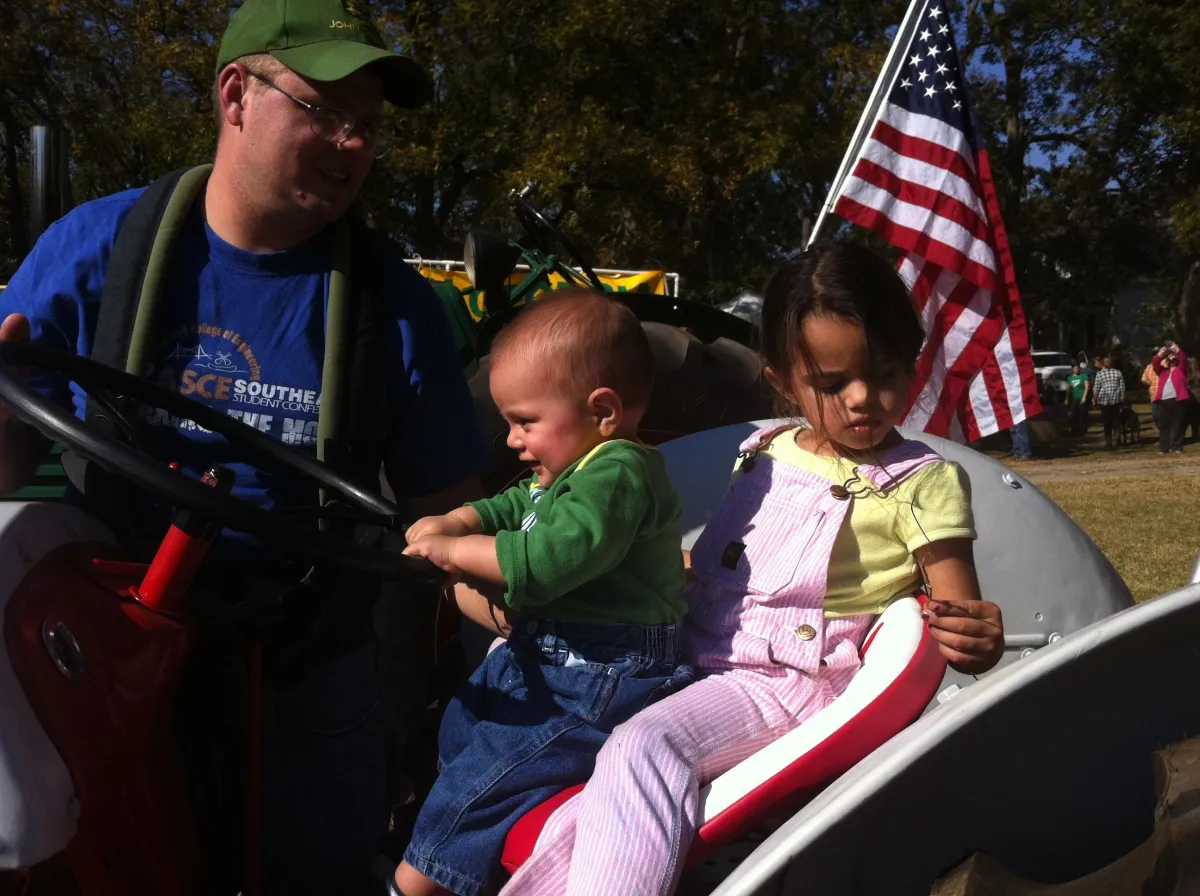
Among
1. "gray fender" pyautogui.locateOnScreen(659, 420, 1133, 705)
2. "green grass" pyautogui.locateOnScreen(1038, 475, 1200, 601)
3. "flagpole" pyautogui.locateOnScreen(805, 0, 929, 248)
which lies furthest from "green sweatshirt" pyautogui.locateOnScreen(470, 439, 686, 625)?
"green grass" pyautogui.locateOnScreen(1038, 475, 1200, 601)

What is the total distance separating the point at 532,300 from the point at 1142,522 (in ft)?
22.2

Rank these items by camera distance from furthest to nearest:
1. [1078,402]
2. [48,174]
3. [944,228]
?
[1078,402] < [944,228] < [48,174]

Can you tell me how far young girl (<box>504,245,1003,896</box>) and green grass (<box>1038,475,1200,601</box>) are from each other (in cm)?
380

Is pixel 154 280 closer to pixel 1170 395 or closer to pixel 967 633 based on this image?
pixel 967 633

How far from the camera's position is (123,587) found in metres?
1.52

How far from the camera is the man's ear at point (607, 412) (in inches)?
72.3

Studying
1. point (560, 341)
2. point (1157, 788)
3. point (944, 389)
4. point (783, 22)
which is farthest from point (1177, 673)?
point (783, 22)

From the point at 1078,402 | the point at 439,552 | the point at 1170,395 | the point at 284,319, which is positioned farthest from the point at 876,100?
the point at 1078,402

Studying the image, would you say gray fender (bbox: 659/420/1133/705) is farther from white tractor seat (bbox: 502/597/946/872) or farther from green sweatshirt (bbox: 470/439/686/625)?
white tractor seat (bbox: 502/597/946/872)

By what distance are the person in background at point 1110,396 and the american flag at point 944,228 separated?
41.1 ft

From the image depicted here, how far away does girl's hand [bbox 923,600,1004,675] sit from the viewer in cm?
167

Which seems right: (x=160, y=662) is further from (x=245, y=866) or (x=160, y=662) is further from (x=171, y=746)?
(x=245, y=866)

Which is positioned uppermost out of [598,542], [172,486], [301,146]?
[301,146]

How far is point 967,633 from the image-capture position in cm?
167
